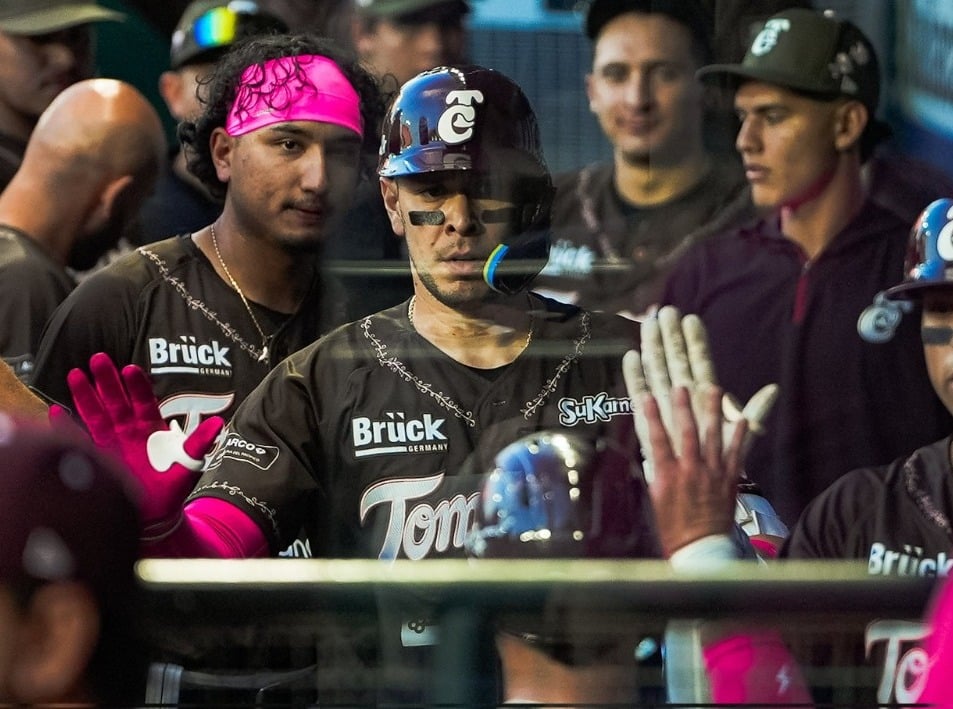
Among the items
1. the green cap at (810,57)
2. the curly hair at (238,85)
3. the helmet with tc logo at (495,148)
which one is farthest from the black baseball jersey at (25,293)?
the green cap at (810,57)

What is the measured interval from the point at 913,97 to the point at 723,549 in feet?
2.83

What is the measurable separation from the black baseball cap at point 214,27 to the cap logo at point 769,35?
0.85 metres

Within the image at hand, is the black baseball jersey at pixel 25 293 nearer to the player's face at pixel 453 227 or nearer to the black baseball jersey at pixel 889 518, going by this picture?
the player's face at pixel 453 227

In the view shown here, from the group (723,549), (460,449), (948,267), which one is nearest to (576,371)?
(460,449)

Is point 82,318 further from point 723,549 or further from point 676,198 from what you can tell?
point 723,549

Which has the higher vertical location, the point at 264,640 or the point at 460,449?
the point at 460,449

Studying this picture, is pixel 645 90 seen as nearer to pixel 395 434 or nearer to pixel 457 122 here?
pixel 457 122

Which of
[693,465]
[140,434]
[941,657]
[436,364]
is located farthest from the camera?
[436,364]

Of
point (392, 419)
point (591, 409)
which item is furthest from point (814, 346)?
point (392, 419)

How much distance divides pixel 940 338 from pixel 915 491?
259 mm

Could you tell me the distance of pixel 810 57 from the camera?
314 centimetres

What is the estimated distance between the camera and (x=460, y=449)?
2961 mm

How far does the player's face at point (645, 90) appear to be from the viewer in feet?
9.89

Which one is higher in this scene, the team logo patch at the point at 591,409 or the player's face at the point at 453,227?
the player's face at the point at 453,227
